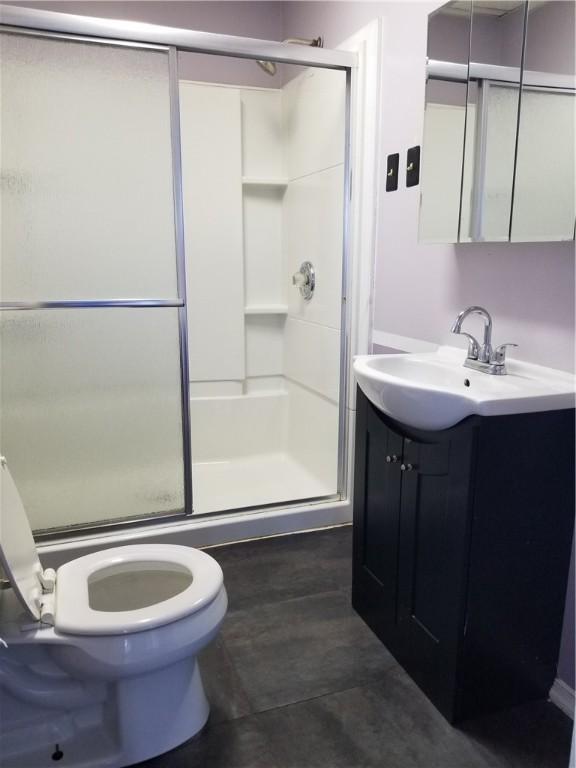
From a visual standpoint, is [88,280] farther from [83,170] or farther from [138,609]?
[138,609]

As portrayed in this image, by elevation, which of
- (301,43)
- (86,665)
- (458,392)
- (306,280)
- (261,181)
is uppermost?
(301,43)

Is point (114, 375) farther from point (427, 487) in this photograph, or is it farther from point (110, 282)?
point (427, 487)

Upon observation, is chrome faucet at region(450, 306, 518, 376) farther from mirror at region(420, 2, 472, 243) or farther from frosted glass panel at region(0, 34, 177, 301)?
frosted glass panel at region(0, 34, 177, 301)

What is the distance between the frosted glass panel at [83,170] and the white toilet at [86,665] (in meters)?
0.91

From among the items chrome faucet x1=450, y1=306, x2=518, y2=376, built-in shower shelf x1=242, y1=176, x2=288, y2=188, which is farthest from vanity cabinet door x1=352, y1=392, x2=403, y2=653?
built-in shower shelf x1=242, y1=176, x2=288, y2=188

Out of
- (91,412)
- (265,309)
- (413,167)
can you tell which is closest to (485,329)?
(413,167)

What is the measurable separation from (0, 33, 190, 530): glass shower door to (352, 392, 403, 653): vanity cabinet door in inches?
32.8

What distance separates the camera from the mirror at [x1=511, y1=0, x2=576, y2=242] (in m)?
1.41

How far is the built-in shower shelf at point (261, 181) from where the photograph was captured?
318 centimetres

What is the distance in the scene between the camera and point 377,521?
1767 millimetres

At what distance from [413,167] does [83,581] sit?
5.63ft

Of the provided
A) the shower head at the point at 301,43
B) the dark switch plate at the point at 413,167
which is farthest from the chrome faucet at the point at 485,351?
the shower head at the point at 301,43

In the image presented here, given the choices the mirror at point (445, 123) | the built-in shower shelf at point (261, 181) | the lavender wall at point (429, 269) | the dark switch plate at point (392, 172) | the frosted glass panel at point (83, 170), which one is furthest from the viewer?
the built-in shower shelf at point (261, 181)

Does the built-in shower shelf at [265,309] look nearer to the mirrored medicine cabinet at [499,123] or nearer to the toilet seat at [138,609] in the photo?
the mirrored medicine cabinet at [499,123]
